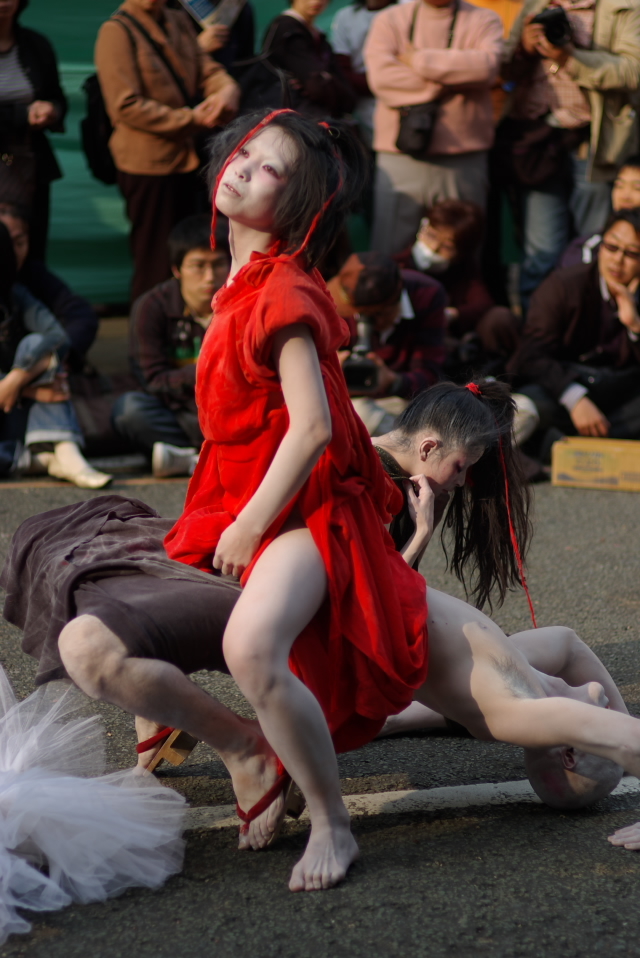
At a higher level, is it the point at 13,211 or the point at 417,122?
the point at 417,122

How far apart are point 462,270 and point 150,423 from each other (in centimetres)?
193

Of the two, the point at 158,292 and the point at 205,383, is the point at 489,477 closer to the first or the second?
the point at 205,383

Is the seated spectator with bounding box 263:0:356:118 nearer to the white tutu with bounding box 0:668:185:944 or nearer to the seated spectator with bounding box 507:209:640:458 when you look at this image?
the seated spectator with bounding box 507:209:640:458

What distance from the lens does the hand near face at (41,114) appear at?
5.53 meters

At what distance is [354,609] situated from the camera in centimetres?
213

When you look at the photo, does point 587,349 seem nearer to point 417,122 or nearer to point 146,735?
point 417,122

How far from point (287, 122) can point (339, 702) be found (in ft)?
3.61

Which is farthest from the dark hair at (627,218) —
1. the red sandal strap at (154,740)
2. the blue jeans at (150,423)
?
the red sandal strap at (154,740)

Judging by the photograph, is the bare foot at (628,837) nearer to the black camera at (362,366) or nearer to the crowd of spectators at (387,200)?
the crowd of spectators at (387,200)

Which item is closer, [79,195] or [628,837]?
[628,837]

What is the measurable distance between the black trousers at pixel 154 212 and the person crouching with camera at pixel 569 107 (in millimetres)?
1846

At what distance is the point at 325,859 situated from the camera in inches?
81.4

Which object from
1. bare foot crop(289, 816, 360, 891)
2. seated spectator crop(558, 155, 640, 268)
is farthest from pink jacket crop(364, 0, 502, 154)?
bare foot crop(289, 816, 360, 891)

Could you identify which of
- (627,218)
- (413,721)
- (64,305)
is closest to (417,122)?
(627,218)
